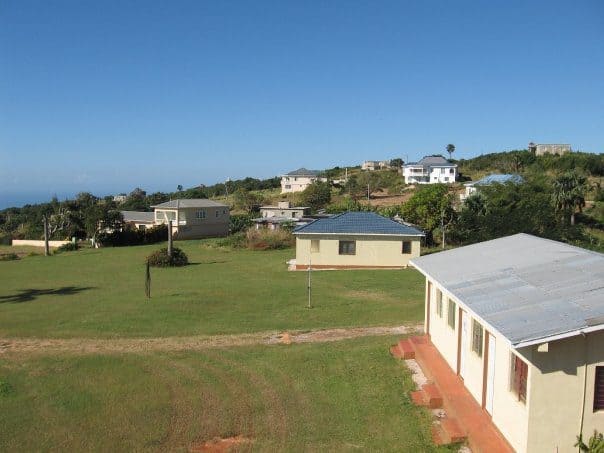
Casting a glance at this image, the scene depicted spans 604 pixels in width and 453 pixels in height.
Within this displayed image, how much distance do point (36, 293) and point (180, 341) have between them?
1410cm

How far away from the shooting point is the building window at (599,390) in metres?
8.56

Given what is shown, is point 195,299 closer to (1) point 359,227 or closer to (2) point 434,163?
(1) point 359,227

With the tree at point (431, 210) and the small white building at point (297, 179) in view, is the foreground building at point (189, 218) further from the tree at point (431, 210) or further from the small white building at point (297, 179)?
the small white building at point (297, 179)

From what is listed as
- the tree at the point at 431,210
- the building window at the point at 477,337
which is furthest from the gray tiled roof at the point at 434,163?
the building window at the point at 477,337

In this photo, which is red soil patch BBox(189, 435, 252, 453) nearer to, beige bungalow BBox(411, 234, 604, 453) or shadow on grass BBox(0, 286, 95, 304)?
beige bungalow BBox(411, 234, 604, 453)

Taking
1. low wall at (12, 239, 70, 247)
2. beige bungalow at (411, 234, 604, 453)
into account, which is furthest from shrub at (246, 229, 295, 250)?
beige bungalow at (411, 234, 604, 453)

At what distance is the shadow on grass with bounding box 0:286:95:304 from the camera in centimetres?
2694

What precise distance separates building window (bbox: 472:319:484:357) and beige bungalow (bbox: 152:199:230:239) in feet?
165

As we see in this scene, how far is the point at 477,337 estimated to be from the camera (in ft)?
38.0

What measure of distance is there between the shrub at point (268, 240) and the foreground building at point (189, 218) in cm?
1304

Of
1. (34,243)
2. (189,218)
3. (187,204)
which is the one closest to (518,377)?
(189,218)

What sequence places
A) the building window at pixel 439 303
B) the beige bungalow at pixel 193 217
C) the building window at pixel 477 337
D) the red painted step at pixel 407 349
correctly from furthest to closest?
the beige bungalow at pixel 193 217, the red painted step at pixel 407 349, the building window at pixel 439 303, the building window at pixel 477 337

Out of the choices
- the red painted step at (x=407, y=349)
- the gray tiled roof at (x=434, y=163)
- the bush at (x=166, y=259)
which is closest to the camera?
the red painted step at (x=407, y=349)

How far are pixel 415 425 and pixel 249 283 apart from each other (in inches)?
758
